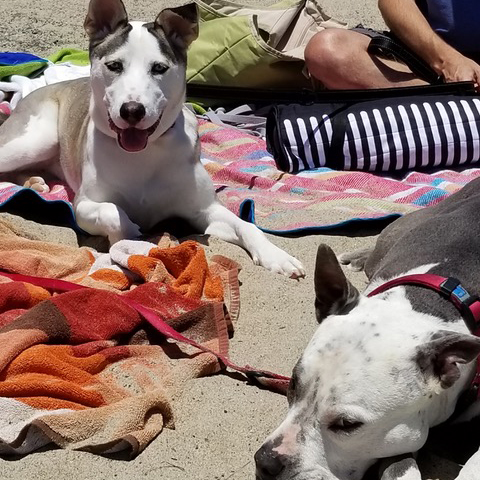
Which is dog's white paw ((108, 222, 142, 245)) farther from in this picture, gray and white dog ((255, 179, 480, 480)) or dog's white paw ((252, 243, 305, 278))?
gray and white dog ((255, 179, 480, 480))

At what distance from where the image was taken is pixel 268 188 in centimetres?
545

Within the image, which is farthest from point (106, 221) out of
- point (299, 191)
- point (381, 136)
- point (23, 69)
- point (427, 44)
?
point (427, 44)

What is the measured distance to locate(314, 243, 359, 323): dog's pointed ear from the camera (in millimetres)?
2783

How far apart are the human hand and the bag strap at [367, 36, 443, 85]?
17 centimetres

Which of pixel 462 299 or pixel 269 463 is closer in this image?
pixel 269 463

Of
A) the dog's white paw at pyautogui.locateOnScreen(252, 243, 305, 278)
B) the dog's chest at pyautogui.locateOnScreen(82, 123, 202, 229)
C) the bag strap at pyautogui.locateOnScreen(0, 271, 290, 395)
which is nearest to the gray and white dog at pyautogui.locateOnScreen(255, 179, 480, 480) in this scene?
the bag strap at pyautogui.locateOnScreen(0, 271, 290, 395)

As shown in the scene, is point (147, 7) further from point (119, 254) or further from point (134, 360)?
point (134, 360)

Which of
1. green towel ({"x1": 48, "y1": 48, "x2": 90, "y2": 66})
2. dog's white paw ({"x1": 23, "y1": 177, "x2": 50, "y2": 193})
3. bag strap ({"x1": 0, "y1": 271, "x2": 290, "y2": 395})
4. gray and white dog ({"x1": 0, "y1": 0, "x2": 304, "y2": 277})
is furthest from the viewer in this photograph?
green towel ({"x1": 48, "y1": 48, "x2": 90, "y2": 66})

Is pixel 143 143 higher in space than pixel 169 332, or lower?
higher

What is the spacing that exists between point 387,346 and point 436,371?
0.53ft

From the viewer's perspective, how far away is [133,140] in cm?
437

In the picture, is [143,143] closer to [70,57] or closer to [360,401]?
[360,401]

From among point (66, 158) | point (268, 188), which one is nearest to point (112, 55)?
point (66, 158)

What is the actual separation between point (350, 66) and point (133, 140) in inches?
96.7
